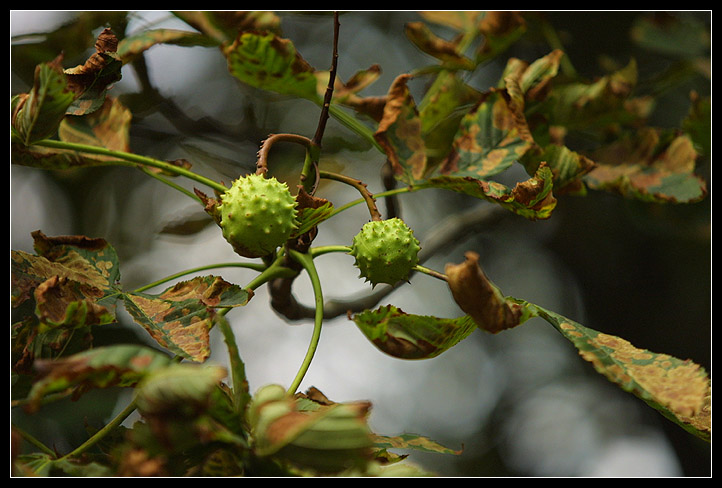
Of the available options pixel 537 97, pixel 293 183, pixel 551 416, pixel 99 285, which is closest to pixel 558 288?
pixel 551 416

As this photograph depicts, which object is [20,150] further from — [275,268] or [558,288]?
[558,288]

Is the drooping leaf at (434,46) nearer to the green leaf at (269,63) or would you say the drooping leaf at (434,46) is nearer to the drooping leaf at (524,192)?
the green leaf at (269,63)

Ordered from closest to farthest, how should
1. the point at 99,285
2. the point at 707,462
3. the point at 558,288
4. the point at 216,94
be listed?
the point at 99,285 → the point at 707,462 → the point at 216,94 → the point at 558,288

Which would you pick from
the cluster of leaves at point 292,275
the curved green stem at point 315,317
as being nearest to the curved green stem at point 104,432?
the cluster of leaves at point 292,275

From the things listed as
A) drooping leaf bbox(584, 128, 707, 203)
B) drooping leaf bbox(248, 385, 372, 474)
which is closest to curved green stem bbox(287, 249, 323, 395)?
drooping leaf bbox(248, 385, 372, 474)

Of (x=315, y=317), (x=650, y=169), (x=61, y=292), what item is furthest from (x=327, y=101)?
(x=650, y=169)

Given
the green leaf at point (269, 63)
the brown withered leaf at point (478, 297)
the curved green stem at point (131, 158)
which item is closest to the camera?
the brown withered leaf at point (478, 297)
